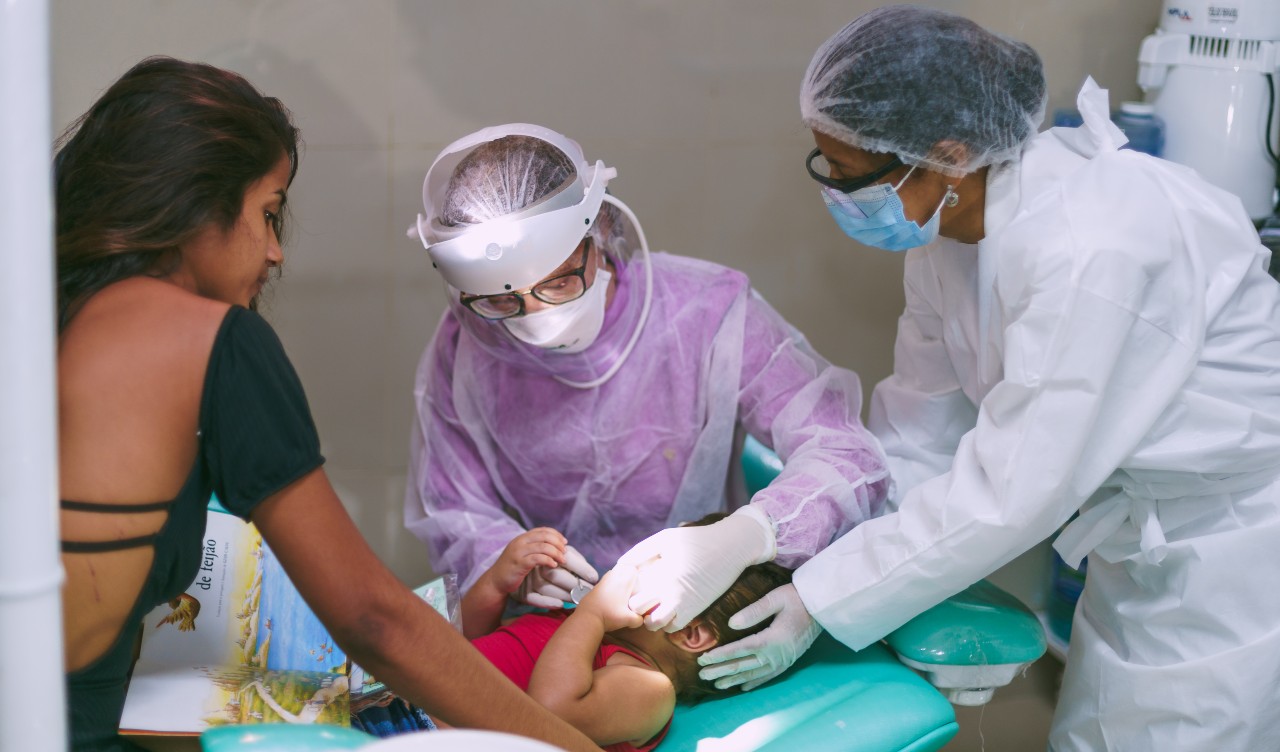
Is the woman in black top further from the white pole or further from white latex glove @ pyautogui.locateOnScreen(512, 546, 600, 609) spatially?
white latex glove @ pyautogui.locateOnScreen(512, 546, 600, 609)

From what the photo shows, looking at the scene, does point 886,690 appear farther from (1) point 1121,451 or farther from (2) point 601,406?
(2) point 601,406

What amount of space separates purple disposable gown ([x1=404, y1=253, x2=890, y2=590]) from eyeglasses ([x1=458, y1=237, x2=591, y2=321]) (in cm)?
13

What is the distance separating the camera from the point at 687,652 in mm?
1785

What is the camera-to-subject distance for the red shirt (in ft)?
5.93

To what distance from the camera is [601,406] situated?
2113 mm

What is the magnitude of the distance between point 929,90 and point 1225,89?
1.20 m

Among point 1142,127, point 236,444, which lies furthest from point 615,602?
point 1142,127

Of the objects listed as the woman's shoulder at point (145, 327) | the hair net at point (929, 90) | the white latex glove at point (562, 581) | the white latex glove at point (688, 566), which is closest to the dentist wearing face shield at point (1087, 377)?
the hair net at point (929, 90)

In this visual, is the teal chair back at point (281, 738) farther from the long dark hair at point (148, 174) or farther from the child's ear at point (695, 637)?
the child's ear at point (695, 637)

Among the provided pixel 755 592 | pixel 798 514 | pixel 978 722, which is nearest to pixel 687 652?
pixel 755 592

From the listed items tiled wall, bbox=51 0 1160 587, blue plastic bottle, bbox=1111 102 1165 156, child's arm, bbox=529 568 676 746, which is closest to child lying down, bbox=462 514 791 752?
child's arm, bbox=529 568 676 746

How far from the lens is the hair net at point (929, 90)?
1.70 meters

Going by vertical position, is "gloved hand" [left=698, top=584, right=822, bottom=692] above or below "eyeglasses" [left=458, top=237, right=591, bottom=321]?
below

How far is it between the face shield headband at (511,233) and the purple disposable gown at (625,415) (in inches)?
7.6
